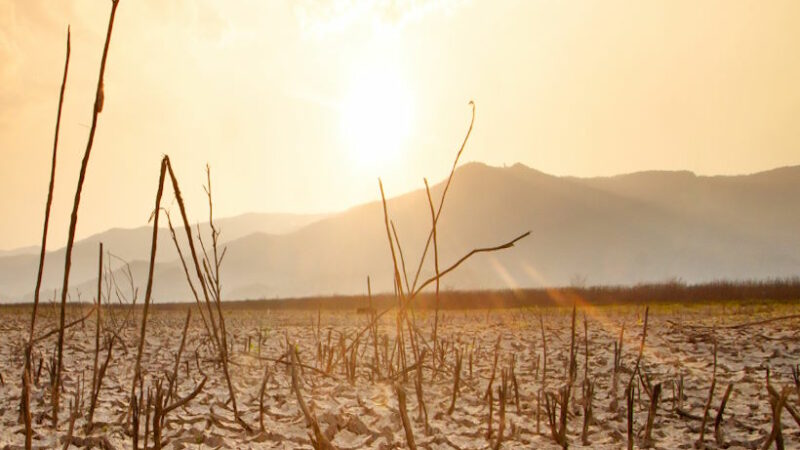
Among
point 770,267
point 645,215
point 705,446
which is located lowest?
point 705,446

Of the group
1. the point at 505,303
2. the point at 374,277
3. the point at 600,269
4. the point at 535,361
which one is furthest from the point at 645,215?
the point at 535,361

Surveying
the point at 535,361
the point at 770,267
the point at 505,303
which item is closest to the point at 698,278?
the point at 770,267

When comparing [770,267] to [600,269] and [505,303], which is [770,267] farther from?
[505,303]

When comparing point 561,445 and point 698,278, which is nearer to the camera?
point 561,445

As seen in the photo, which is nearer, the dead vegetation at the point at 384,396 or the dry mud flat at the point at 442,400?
the dead vegetation at the point at 384,396

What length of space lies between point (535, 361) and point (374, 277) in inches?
7180

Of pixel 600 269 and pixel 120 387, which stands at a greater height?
pixel 600 269

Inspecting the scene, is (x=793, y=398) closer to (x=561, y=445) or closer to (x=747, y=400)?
(x=747, y=400)

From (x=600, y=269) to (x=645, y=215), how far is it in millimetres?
31012

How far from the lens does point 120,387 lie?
499cm

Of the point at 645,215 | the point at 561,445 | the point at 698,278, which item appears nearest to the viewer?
the point at 561,445

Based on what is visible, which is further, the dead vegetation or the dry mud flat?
the dry mud flat

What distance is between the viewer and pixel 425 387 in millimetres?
5004

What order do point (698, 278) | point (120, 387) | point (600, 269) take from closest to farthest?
1. point (120, 387)
2. point (698, 278)
3. point (600, 269)
